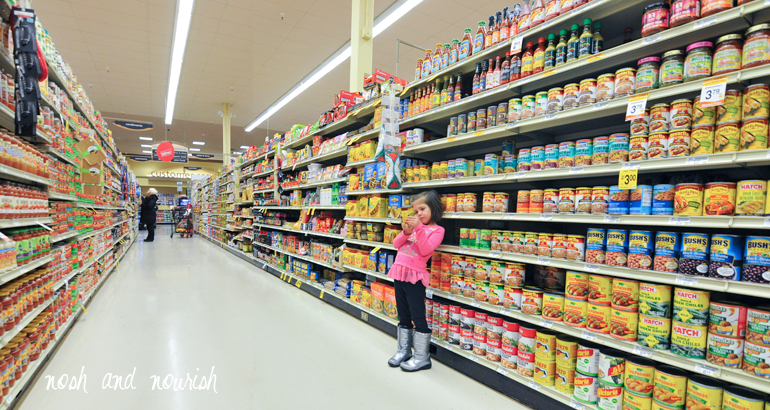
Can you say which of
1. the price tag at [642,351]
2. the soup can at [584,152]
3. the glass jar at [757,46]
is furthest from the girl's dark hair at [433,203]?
the glass jar at [757,46]

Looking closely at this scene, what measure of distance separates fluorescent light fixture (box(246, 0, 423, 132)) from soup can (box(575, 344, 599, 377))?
576 cm

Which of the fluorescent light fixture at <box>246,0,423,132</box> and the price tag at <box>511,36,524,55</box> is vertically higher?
the fluorescent light fixture at <box>246,0,423,132</box>

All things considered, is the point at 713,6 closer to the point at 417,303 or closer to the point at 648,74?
the point at 648,74

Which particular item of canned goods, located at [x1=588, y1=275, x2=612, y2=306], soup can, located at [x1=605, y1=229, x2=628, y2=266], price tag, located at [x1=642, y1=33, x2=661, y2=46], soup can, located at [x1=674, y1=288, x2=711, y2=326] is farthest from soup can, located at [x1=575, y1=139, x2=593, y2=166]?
soup can, located at [x1=674, y1=288, x2=711, y2=326]

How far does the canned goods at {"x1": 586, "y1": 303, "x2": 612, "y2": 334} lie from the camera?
184 cm

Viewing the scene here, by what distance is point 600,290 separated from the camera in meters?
1.87

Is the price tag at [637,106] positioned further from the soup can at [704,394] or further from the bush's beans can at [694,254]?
the soup can at [704,394]

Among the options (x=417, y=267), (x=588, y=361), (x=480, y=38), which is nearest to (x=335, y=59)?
(x=480, y=38)

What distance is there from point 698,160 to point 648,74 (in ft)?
1.68

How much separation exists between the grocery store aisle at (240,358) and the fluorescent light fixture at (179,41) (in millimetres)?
4842

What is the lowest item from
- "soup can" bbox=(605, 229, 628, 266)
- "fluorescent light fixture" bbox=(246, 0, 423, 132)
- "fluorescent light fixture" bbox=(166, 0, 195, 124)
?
"soup can" bbox=(605, 229, 628, 266)

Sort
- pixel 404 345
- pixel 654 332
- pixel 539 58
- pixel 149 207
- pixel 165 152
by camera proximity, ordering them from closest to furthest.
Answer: pixel 654 332, pixel 539 58, pixel 404 345, pixel 165 152, pixel 149 207

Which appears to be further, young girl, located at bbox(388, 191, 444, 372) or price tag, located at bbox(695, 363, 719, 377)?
young girl, located at bbox(388, 191, 444, 372)

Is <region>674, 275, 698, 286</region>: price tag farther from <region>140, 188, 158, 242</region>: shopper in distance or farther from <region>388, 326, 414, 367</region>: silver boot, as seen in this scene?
<region>140, 188, 158, 242</region>: shopper in distance
